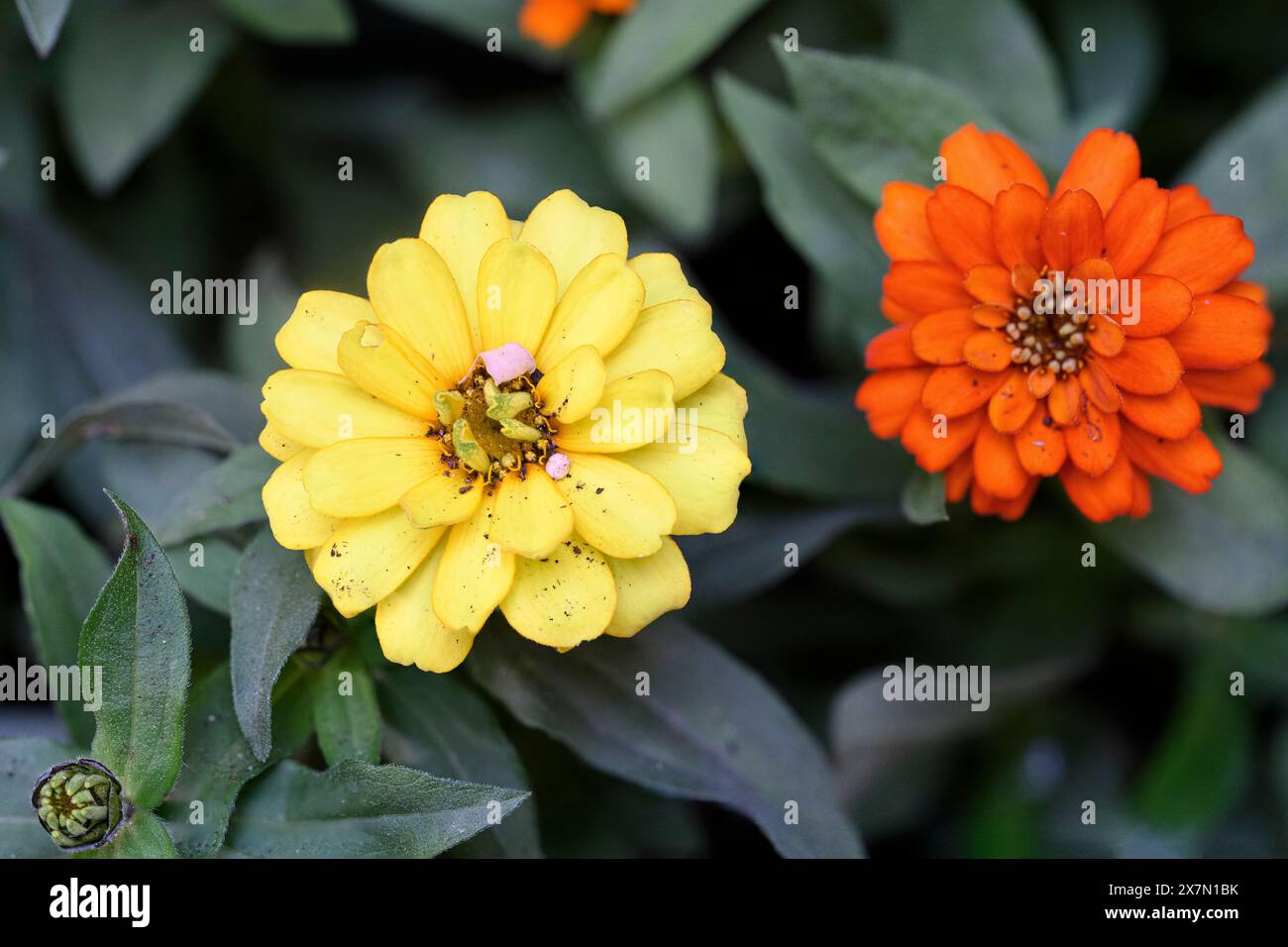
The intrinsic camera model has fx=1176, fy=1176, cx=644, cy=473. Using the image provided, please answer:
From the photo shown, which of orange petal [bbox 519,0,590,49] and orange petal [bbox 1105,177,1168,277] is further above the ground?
orange petal [bbox 519,0,590,49]

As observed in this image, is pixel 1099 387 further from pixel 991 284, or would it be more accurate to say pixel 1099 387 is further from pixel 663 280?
pixel 663 280

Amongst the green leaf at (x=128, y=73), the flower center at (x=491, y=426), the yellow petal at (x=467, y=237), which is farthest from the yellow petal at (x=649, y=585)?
the green leaf at (x=128, y=73)

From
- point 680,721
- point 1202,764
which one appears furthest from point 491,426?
point 1202,764

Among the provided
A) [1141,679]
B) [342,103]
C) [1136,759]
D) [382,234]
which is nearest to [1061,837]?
[1136,759]

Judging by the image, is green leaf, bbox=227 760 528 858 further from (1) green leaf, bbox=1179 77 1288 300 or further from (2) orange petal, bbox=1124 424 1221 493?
(1) green leaf, bbox=1179 77 1288 300

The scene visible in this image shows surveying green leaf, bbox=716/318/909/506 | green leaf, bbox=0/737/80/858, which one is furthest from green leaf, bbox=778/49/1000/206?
green leaf, bbox=0/737/80/858
